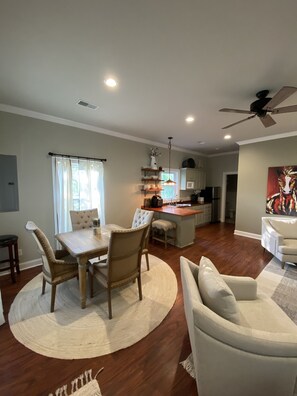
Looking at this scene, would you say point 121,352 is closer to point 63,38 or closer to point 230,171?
point 63,38

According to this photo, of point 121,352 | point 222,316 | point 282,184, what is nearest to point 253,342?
point 222,316

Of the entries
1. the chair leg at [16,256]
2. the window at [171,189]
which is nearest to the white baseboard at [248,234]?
the window at [171,189]

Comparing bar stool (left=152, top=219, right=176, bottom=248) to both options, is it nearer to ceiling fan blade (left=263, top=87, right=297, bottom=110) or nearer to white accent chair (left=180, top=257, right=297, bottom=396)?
ceiling fan blade (left=263, top=87, right=297, bottom=110)

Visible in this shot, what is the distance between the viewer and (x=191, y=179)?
6.16m

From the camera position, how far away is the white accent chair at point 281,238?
9.82ft

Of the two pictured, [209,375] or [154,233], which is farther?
[154,233]

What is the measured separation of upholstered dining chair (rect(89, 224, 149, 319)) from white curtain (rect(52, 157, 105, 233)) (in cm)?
159

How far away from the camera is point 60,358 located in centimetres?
151

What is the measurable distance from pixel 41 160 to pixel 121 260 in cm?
245

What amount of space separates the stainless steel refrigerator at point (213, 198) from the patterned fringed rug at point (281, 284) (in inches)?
135

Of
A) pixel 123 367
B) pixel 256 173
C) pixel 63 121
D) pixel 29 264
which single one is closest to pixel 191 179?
pixel 256 173

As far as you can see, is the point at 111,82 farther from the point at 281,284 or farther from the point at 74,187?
the point at 281,284

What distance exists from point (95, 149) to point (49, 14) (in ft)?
8.47

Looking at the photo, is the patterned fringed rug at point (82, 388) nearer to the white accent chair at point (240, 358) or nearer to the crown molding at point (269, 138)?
the white accent chair at point (240, 358)
